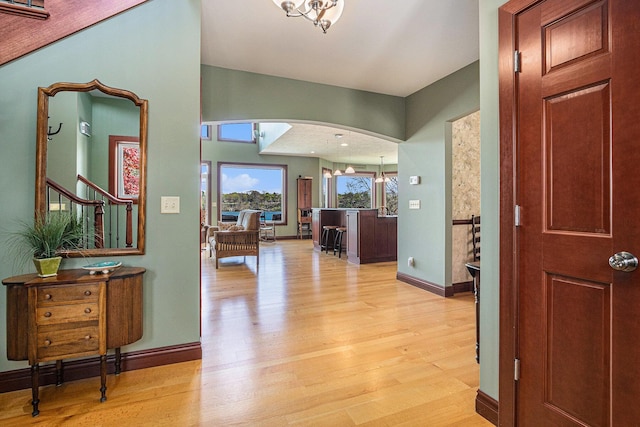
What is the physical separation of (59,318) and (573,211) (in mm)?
2701

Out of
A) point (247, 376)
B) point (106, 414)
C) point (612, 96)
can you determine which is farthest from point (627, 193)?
point (106, 414)

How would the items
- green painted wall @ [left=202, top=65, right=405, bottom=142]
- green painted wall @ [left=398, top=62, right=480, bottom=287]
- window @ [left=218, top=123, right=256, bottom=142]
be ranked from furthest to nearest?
window @ [left=218, top=123, right=256, bottom=142], green painted wall @ [left=398, top=62, right=480, bottom=287], green painted wall @ [left=202, top=65, right=405, bottom=142]

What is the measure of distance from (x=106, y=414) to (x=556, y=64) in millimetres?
2893

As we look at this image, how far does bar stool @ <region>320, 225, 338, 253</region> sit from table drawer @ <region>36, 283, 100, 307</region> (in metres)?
5.77

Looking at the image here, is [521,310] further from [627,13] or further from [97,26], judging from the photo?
[97,26]

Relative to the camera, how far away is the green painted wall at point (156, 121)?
1997mm

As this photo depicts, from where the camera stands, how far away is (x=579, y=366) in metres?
1.27

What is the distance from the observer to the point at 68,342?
179cm

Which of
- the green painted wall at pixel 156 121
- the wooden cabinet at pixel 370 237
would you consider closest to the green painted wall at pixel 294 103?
the green painted wall at pixel 156 121

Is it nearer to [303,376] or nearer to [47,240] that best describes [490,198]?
[303,376]

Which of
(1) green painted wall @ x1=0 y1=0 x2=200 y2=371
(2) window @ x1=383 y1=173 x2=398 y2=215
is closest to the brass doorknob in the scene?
(1) green painted wall @ x1=0 y1=0 x2=200 y2=371

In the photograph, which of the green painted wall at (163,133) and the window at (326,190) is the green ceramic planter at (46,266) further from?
the window at (326,190)

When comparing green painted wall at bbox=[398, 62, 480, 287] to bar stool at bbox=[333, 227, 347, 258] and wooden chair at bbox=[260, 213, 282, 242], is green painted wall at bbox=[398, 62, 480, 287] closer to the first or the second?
bar stool at bbox=[333, 227, 347, 258]

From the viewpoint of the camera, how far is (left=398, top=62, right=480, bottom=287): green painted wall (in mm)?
3758
